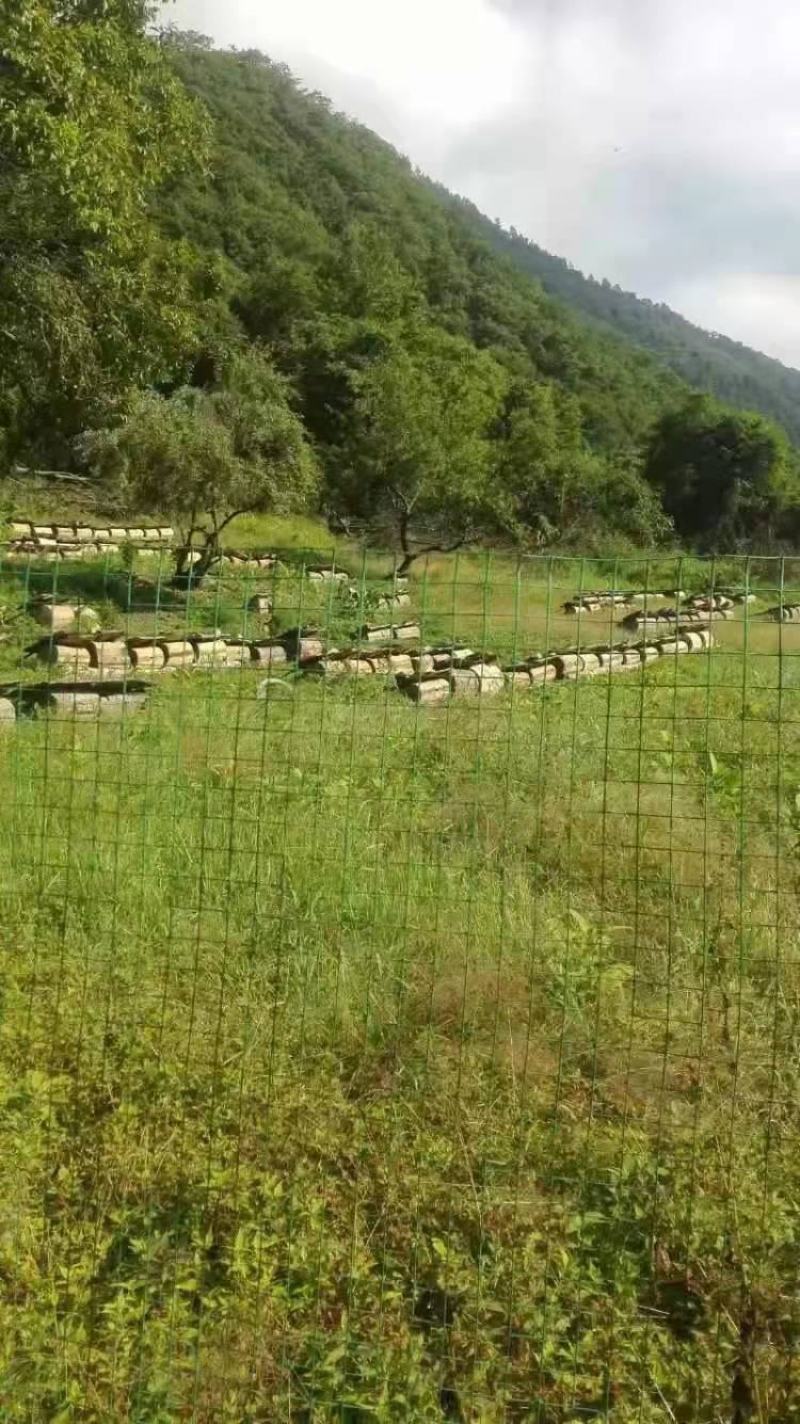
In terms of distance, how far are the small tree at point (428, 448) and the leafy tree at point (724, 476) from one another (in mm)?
12648

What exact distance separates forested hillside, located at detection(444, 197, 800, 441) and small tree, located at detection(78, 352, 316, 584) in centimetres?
5304


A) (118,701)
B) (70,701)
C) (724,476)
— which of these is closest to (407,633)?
(118,701)

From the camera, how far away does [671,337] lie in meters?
80.4

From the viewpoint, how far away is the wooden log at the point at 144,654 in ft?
26.1

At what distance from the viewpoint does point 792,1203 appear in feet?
7.78

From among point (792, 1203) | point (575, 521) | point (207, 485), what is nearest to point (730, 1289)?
point (792, 1203)

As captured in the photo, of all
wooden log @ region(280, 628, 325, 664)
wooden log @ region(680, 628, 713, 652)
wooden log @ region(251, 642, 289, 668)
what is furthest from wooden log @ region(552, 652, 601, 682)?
wooden log @ region(251, 642, 289, 668)

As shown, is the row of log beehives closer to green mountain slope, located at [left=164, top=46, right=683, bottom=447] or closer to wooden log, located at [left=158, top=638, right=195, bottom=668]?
wooden log, located at [left=158, top=638, right=195, bottom=668]

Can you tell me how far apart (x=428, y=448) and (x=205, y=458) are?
6.11 meters

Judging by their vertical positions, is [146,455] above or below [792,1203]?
above

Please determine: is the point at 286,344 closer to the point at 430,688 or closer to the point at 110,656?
the point at 110,656

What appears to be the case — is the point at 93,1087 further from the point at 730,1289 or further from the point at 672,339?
the point at 672,339

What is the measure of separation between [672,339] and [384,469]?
2708 inches

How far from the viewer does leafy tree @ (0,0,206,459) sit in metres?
7.05
